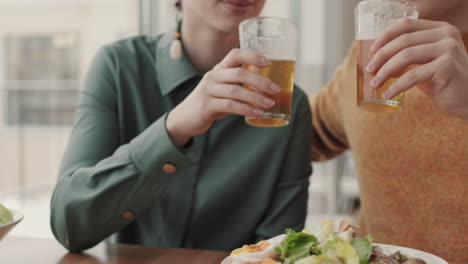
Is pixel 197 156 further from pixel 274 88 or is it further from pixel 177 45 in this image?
pixel 274 88

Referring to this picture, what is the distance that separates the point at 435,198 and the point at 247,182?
0.54 m

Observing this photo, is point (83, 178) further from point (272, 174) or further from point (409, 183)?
point (409, 183)

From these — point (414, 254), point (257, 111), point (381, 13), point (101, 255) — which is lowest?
point (101, 255)

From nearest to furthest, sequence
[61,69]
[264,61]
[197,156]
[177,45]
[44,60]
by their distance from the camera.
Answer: [264,61]
[197,156]
[177,45]
[44,60]
[61,69]

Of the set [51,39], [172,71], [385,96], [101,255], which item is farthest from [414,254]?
[51,39]

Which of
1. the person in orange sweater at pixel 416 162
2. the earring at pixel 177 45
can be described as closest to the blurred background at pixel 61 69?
the earring at pixel 177 45

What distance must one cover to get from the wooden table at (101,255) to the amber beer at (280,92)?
305mm

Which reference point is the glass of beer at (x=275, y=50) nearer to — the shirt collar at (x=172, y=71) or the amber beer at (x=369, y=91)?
the amber beer at (x=369, y=91)

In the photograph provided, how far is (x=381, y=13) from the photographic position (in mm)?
1068

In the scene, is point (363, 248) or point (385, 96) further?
point (385, 96)

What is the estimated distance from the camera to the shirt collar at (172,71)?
1.53 meters

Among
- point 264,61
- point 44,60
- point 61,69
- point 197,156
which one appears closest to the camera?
point 264,61

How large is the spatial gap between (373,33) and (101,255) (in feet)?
2.46

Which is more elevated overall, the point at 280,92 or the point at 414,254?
the point at 280,92
